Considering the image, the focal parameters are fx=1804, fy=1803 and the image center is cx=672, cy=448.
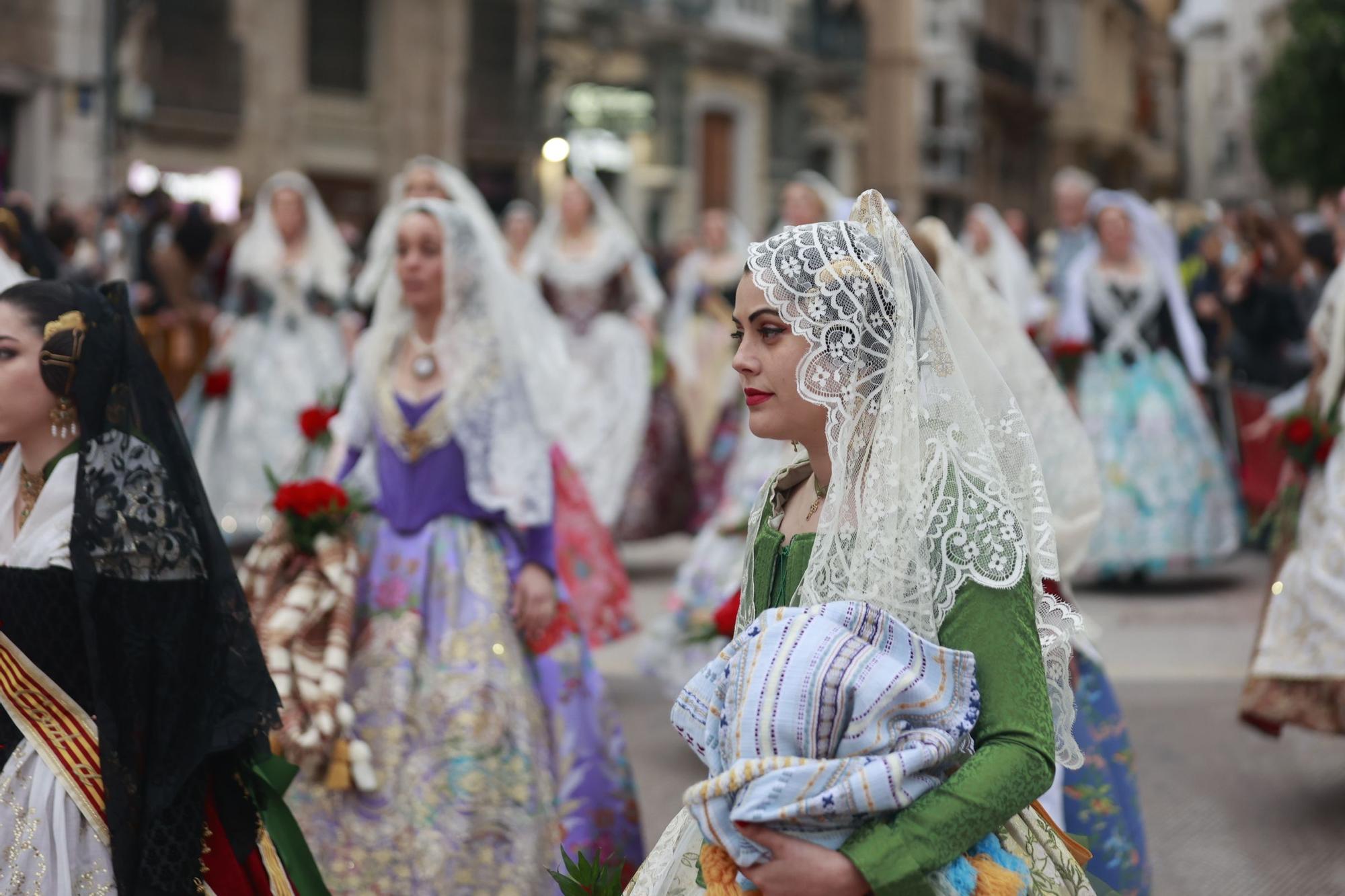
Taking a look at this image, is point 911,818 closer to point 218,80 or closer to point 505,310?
point 505,310

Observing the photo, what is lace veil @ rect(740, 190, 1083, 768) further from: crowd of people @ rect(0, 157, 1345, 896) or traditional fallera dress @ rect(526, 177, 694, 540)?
traditional fallera dress @ rect(526, 177, 694, 540)

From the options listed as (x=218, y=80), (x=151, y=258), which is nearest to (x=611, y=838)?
(x=151, y=258)

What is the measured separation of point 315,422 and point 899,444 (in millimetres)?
3094

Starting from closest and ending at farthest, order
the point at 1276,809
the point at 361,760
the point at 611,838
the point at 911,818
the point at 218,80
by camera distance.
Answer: the point at 911,818 → the point at 361,760 → the point at 611,838 → the point at 1276,809 → the point at 218,80

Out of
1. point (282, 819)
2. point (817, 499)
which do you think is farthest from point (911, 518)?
point (282, 819)

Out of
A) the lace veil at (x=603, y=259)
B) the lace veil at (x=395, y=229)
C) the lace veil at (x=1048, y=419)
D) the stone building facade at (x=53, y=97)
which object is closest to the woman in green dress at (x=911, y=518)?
the lace veil at (x=1048, y=419)

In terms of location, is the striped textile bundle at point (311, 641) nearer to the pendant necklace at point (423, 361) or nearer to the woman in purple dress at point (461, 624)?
the woman in purple dress at point (461, 624)

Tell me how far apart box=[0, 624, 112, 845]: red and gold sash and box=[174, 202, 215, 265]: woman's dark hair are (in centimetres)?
960

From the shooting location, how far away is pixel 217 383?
35.7 feet

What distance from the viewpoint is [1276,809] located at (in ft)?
19.7

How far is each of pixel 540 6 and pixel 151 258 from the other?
46.6 feet

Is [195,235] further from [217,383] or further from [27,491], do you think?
[27,491]

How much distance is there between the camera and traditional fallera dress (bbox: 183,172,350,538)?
10.8 metres

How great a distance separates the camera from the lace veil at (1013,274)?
11.7 meters
